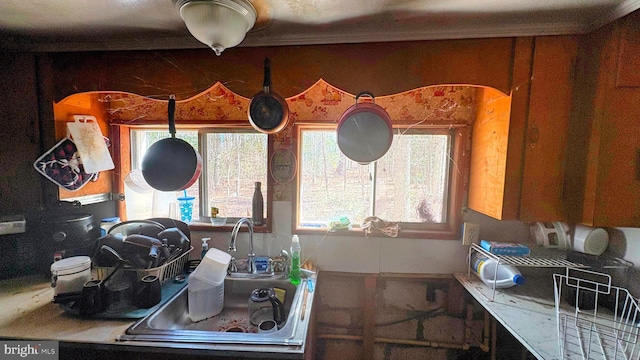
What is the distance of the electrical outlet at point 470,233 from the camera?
57.6 inches

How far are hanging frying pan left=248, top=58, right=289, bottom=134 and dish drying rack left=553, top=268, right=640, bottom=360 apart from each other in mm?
1313

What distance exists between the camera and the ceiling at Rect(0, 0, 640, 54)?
2.99 feet

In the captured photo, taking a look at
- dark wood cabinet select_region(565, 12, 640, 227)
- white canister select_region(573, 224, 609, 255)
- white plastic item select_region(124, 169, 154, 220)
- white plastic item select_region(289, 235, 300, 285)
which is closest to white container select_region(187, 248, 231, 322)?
white plastic item select_region(289, 235, 300, 285)

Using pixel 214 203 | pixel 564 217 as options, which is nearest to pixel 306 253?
pixel 214 203

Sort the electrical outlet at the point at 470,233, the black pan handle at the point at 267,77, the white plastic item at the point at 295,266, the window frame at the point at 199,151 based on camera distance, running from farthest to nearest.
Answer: the window frame at the point at 199,151 → the electrical outlet at the point at 470,233 → the white plastic item at the point at 295,266 → the black pan handle at the point at 267,77

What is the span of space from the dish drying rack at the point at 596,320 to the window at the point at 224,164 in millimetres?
1515

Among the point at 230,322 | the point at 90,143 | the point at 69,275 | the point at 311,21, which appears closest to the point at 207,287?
the point at 230,322

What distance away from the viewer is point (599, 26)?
98cm

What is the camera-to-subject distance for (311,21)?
1.01m

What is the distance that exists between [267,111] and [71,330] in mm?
1092

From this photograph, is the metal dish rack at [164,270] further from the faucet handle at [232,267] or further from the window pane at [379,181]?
the window pane at [379,181]

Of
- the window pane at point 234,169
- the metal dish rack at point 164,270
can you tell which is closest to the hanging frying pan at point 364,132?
the window pane at point 234,169

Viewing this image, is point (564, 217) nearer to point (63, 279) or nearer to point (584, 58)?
point (584, 58)

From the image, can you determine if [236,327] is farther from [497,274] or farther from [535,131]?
[535,131]
